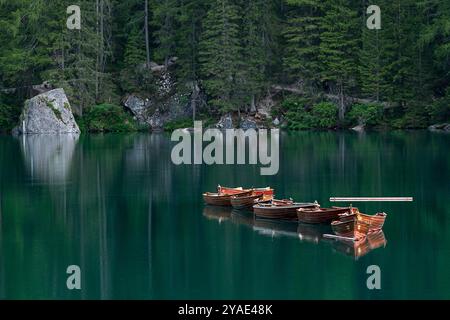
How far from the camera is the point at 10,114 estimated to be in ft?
235

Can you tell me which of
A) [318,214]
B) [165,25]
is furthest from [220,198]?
[165,25]

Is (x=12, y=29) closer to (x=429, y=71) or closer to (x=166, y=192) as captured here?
(x=429, y=71)

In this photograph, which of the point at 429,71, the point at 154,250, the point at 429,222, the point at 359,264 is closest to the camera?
the point at 359,264

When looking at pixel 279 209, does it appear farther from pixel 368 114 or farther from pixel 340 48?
pixel 340 48

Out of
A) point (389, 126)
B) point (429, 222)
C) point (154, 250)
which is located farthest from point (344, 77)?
point (154, 250)

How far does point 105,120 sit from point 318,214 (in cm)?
4772

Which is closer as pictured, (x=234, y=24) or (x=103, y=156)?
(x=103, y=156)

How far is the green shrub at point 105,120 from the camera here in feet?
235

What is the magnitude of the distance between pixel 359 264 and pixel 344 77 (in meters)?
50.7

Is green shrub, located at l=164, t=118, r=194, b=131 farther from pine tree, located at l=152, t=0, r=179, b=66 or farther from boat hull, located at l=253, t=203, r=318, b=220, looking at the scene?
boat hull, located at l=253, t=203, r=318, b=220

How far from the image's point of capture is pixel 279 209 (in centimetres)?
2809

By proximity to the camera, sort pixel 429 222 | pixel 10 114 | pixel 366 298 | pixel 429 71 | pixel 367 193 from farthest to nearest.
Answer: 1. pixel 10 114
2. pixel 429 71
3. pixel 367 193
4. pixel 429 222
5. pixel 366 298

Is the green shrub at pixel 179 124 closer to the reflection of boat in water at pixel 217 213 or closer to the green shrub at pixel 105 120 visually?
the green shrub at pixel 105 120

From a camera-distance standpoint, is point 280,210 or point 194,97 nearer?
point 280,210
